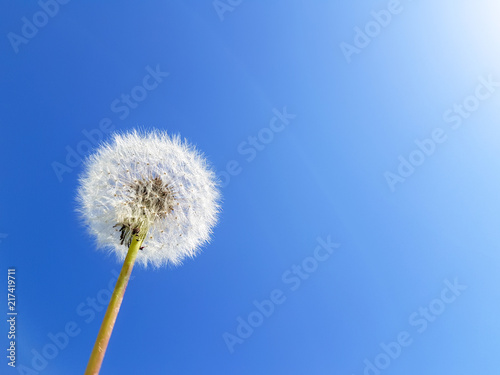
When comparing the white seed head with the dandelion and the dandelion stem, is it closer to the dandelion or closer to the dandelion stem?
the dandelion

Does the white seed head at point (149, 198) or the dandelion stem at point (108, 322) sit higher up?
the white seed head at point (149, 198)

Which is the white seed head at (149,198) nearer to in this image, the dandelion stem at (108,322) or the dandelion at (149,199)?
the dandelion at (149,199)

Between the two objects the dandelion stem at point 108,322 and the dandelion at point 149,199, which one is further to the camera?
the dandelion at point 149,199

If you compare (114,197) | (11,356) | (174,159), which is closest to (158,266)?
(114,197)

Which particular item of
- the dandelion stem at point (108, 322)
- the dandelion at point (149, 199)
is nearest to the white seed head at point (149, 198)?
the dandelion at point (149, 199)

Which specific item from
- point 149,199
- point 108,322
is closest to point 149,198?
point 149,199

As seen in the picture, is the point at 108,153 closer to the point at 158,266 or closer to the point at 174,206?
the point at 174,206
